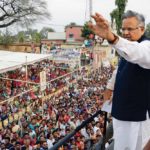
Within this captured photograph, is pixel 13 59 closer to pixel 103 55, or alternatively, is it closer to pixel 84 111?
pixel 84 111

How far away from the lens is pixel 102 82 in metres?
19.1

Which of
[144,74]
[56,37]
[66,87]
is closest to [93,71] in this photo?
[66,87]

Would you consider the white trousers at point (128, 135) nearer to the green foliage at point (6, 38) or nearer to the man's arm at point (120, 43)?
the man's arm at point (120, 43)

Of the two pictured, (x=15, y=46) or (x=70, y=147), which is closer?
(x=70, y=147)

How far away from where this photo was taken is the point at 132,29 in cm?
215

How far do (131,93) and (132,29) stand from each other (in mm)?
431

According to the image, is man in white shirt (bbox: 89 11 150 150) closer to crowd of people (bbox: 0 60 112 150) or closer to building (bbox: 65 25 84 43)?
crowd of people (bbox: 0 60 112 150)

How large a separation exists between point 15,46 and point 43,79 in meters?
19.0

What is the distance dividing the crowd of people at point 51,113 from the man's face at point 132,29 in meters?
1.24

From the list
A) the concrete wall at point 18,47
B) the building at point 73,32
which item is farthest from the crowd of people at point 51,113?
the building at point 73,32

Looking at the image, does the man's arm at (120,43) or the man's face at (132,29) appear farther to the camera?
the man's face at (132,29)

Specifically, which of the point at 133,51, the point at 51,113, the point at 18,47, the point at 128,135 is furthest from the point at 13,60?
the point at 18,47

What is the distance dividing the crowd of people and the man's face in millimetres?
1240

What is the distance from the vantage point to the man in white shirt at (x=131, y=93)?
215cm
